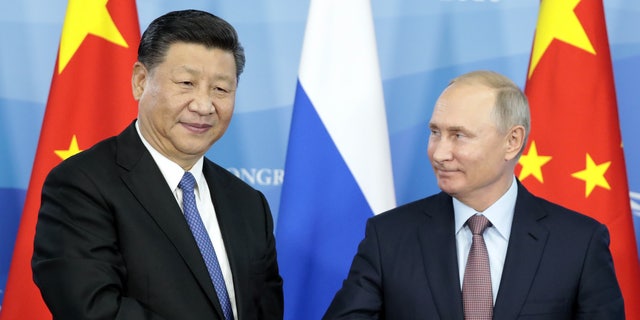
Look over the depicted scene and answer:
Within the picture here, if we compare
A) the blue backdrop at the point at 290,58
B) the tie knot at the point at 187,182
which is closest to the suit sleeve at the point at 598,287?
the tie knot at the point at 187,182

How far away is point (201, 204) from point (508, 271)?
0.86m

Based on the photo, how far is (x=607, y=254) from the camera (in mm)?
2410

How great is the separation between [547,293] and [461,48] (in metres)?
2.02

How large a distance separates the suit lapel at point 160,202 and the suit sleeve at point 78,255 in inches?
4.4

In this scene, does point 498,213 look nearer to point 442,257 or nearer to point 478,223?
point 478,223

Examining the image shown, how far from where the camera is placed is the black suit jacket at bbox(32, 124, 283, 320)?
7.15ft

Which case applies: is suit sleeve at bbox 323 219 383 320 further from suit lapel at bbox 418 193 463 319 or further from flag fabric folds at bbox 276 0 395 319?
flag fabric folds at bbox 276 0 395 319

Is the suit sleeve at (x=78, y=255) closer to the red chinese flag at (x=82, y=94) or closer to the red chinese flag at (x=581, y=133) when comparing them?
the red chinese flag at (x=82, y=94)

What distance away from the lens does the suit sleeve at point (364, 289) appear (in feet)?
7.86

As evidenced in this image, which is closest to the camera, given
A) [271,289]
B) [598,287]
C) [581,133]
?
[598,287]

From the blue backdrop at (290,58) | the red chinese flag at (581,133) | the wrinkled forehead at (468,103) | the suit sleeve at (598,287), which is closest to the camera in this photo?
the suit sleeve at (598,287)

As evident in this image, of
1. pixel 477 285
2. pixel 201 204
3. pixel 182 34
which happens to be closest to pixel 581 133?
pixel 477 285

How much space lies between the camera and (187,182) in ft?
8.11

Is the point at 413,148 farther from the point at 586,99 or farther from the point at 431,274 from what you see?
the point at 431,274
